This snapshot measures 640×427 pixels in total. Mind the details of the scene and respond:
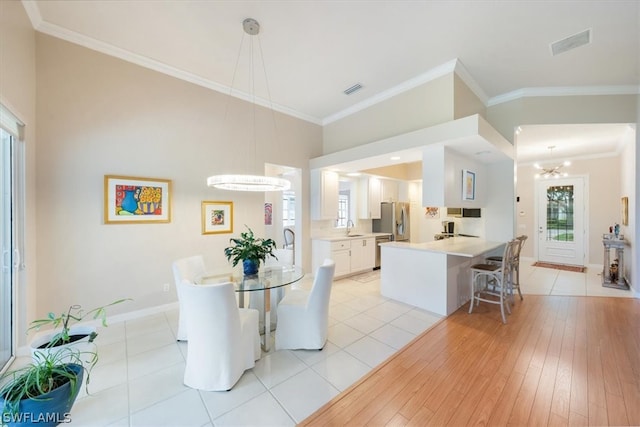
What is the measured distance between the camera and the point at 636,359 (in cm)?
243

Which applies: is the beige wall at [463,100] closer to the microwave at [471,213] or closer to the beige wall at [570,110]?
the beige wall at [570,110]

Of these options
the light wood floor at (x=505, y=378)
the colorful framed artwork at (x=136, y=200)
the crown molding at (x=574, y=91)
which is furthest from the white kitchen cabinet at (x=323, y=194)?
the crown molding at (x=574, y=91)

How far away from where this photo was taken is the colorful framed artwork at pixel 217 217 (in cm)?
395

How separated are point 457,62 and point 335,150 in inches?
104

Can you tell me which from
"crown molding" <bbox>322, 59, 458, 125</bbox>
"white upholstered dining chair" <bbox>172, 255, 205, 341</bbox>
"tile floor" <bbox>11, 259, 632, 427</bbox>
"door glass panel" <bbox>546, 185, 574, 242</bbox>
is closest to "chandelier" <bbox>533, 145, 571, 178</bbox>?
"door glass panel" <bbox>546, 185, 574, 242</bbox>

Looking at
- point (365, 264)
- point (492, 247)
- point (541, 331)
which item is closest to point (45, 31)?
point (365, 264)

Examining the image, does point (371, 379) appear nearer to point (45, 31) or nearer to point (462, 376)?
point (462, 376)

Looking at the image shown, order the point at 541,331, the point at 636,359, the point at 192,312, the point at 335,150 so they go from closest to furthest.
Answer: the point at 192,312
the point at 636,359
the point at 541,331
the point at 335,150

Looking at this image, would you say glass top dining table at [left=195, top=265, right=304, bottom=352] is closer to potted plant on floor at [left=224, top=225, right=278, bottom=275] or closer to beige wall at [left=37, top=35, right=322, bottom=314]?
potted plant on floor at [left=224, top=225, right=278, bottom=275]

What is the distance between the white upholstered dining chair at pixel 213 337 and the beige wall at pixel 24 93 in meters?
1.97

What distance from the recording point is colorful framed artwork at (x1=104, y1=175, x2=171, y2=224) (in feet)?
10.4

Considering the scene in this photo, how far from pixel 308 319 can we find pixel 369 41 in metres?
3.33

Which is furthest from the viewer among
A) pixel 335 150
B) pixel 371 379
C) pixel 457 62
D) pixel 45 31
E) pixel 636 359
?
pixel 335 150

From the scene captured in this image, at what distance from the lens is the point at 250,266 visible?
8.96 ft
